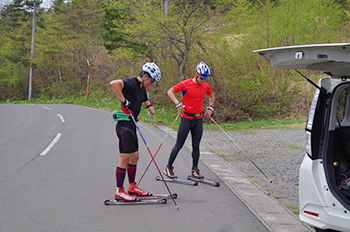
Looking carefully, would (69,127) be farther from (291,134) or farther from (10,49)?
(10,49)

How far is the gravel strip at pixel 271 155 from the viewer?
598 cm

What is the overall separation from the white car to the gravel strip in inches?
52.0

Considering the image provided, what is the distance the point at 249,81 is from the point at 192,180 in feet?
35.2

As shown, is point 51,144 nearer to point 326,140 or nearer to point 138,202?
point 138,202

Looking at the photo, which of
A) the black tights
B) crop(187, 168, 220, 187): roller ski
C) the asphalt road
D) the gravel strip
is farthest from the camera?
the black tights

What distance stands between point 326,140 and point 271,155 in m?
5.35

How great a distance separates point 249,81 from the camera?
16219mm

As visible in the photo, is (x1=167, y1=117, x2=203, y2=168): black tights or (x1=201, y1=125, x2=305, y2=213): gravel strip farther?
(x1=167, y1=117, x2=203, y2=168): black tights

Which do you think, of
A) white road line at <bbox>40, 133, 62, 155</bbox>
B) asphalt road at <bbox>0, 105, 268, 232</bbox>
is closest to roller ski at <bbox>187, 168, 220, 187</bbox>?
asphalt road at <bbox>0, 105, 268, 232</bbox>

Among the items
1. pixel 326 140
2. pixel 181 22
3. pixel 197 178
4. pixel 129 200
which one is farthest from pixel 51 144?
pixel 181 22

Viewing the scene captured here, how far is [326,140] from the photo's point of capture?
3666mm

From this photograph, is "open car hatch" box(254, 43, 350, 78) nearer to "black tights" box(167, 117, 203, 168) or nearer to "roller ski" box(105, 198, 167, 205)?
"roller ski" box(105, 198, 167, 205)

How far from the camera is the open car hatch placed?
10.3 feet

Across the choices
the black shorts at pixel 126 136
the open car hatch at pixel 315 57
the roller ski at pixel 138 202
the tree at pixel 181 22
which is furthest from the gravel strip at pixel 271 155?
the tree at pixel 181 22
